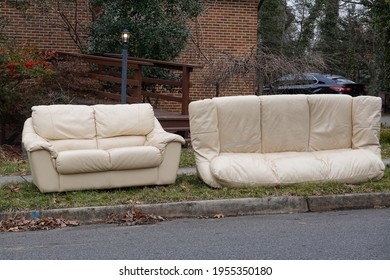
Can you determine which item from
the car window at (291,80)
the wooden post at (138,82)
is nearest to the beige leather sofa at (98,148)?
the wooden post at (138,82)

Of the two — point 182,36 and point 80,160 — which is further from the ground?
point 182,36

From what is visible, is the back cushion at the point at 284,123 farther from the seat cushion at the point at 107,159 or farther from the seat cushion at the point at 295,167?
the seat cushion at the point at 107,159

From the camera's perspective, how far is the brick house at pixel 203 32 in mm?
16047

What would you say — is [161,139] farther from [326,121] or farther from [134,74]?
[134,74]

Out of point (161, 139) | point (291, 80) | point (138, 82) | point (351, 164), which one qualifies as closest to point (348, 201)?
point (351, 164)

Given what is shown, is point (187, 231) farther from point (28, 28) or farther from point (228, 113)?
point (28, 28)

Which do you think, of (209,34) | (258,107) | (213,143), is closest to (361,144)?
(258,107)

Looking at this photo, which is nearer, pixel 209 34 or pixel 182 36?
pixel 182 36

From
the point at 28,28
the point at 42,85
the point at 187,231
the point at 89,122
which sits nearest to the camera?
the point at 187,231

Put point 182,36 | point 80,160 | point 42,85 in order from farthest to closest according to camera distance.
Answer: point 182,36, point 42,85, point 80,160

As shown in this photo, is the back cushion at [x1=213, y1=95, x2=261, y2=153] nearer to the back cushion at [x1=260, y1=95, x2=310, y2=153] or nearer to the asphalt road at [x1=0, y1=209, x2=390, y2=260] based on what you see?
the back cushion at [x1=260, y1=95, x2=310, y2=153]

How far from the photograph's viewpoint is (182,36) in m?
14.7

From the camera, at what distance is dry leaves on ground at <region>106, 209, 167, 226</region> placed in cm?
734

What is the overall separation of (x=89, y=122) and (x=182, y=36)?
5916mm
